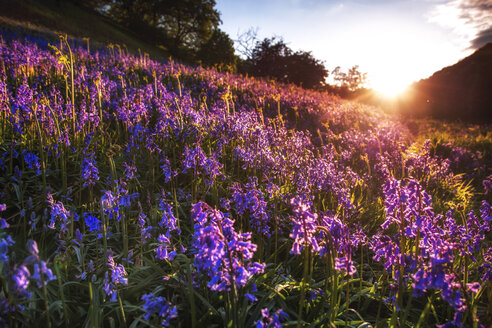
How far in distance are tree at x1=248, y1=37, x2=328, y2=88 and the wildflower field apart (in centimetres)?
3006

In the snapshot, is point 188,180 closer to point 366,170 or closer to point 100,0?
point 366,170

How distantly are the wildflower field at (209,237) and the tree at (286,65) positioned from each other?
3006cm

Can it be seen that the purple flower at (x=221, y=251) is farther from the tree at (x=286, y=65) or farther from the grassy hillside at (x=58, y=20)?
the tree at (x=286, y=65)

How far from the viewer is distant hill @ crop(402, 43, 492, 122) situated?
87.5 feet

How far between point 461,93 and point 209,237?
3473 cm

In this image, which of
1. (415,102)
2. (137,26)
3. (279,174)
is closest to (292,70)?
(415,102)

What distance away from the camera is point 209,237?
1.38 m

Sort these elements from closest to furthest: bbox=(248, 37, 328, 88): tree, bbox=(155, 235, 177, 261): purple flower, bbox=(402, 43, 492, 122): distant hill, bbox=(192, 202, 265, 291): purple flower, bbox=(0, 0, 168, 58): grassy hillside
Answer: bbox=(192, 202, 265, 291): purple flower, bbox=(155, 235, 177, 261): purple flower, bbox=(0, 0, 168, 58): grassy hillside, bbox=(402, 43, 492, 122): distant hill, bbox=(248, 37, 328, 88): tree

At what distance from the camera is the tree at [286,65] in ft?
111

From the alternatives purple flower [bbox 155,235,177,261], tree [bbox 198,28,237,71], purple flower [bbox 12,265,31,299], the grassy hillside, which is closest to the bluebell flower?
purple flower [bbox 155,235,177,261]

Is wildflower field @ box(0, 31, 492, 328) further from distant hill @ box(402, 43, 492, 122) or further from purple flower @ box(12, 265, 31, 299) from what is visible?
Answer: distant hill @ box(402, 43, 492, 122)

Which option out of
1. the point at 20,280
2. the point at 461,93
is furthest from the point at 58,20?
the point at 461,93

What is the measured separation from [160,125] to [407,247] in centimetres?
343

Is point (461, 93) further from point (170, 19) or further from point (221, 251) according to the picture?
point (170, 19)
